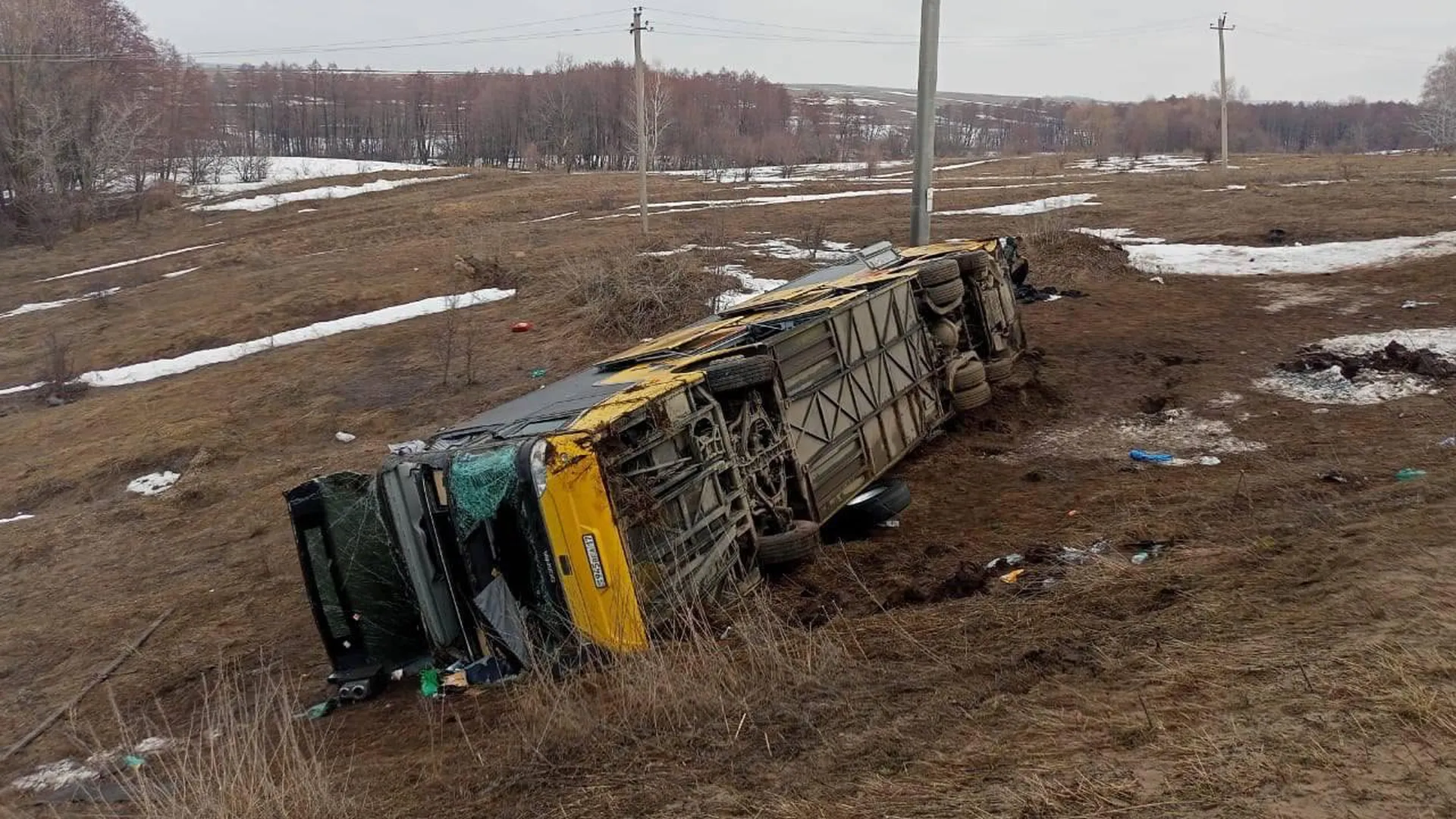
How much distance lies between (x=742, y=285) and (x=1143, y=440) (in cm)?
966

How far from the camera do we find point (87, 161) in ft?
153

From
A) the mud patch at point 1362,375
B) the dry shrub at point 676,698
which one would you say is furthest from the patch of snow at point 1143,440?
the dry shrub at point 676,698

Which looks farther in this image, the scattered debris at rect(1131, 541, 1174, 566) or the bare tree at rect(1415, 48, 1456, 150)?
the bare tree at rect(1415, 48, 1456, 150)

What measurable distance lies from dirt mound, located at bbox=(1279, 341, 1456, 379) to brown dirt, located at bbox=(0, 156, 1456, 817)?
1.72ft

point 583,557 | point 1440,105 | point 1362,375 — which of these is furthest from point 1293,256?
point 1440,105

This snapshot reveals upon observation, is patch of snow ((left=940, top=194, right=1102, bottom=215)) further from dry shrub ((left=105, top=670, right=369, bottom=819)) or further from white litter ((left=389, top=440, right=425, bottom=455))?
dry shrub ((left=105, top=670, right=369, bottom=819))

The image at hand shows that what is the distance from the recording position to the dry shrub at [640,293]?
16.4 meters

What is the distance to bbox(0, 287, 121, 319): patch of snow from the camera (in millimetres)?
26953

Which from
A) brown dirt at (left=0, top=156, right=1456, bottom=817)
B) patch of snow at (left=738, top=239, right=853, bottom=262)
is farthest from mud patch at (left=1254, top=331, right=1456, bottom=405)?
patch of snow at (left=738, top=239, right=853, bottom=262)

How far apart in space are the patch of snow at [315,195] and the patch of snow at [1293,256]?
40.1m

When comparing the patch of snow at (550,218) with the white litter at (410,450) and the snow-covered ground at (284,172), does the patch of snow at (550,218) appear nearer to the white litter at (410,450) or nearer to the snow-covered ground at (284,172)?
the white litter at (410,450)

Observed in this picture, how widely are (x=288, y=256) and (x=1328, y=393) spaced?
29189mm

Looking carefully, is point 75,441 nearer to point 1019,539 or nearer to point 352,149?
point 1019,539

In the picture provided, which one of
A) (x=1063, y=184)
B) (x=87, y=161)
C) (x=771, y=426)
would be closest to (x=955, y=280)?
(x=771, y=426)
